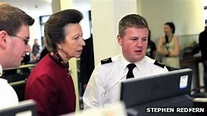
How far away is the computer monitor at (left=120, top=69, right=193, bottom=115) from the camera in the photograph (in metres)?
0.93

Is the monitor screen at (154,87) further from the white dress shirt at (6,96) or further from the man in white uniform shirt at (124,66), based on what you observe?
the man in white uniform shirt at (124,66)

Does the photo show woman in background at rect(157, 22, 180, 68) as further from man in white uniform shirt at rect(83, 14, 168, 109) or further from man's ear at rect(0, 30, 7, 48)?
Answer: man's ear at rect(0, 30, 7, 48)

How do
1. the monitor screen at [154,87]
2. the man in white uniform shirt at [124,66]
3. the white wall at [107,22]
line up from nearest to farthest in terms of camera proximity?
1. the monitor screen at [154,87]
2. the man in white uniform shirt at [124,66]
3. the white wall at [107,22]

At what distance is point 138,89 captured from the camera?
3.11 feet

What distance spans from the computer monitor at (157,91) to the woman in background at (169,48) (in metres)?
4.62

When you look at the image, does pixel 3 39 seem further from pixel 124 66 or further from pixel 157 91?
pixel 124 66

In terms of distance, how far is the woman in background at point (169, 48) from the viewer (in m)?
5.66

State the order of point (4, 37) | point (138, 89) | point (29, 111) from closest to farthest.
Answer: point (29, 111) → point (138, 89) → point (4, 37)

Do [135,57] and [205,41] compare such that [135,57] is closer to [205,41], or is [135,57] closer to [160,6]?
[205,41]

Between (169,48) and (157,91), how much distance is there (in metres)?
4.83

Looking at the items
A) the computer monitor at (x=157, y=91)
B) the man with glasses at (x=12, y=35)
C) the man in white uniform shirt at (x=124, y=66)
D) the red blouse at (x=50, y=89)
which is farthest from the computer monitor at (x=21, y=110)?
the man in white uniform shirt at (x=124, y=66)

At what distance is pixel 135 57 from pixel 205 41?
4.76 meters

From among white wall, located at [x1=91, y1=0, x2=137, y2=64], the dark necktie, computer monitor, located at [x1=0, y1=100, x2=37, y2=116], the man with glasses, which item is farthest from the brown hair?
computer monitor, located at [x1=0, y1=100, x2=37, y2=116]

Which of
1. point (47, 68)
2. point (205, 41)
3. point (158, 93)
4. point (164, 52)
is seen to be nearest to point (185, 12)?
point (205, 41)
